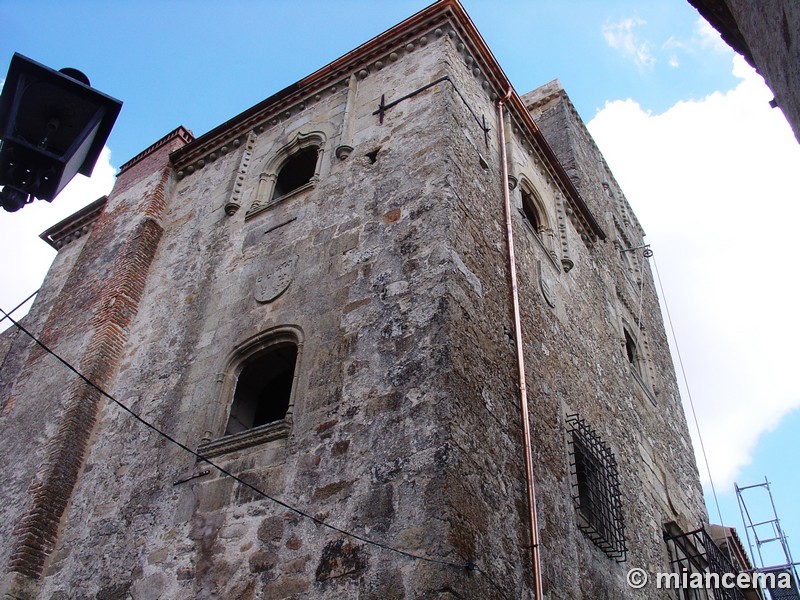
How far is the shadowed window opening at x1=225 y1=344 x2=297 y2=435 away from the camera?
778 centimetres

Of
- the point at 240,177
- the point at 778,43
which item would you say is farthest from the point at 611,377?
the point at 778,43

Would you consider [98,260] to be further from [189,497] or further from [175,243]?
[189,497]

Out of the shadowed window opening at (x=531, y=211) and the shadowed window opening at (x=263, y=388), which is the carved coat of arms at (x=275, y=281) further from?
the shadowed window opening at (x=531, y=211)

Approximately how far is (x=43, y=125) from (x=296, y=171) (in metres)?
7.00

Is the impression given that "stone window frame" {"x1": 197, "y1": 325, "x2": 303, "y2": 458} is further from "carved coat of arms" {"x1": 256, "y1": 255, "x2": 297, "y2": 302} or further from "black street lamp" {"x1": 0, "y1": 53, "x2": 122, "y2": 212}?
"black street lamp" {"x1": 0, "y1": 53, "x2": 122, "y2": 212}

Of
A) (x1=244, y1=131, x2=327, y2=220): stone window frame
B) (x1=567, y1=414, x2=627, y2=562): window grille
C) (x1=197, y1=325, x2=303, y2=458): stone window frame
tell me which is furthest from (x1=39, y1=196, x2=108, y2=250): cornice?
(x1=567, y1=414, x2=627, y2=562): window grille

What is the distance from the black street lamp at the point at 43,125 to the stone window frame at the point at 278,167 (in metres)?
5.73

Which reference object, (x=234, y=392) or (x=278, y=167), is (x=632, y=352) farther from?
(x=234, y=392)

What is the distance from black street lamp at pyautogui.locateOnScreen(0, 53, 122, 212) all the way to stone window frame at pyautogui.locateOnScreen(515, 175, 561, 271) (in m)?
7.61

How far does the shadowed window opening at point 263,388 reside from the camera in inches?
306

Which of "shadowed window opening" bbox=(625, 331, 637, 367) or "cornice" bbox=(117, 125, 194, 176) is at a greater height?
"cornice" bbox=(117, 125, 194, 176)

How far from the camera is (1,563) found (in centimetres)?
736

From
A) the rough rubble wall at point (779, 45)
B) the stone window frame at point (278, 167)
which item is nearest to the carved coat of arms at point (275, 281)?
the stone window frame at point (278, 167)

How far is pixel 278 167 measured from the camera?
10.1 m
